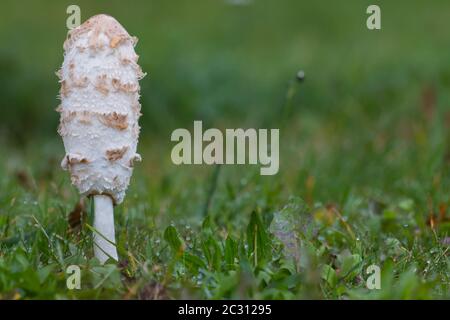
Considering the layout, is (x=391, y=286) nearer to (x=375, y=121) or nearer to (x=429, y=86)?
(x=375, y=121)

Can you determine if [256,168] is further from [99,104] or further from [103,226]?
[99,104]

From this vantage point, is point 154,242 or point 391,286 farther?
point 154,242

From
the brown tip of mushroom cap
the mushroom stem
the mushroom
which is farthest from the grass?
the brown tip of mushroom cap

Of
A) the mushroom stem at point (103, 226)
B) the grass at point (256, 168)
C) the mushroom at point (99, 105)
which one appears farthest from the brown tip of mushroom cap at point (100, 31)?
the grass at point (256, 168)

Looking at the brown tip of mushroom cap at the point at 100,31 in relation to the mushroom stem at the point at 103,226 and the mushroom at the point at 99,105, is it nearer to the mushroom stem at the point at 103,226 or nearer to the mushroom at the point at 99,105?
the mushroom at the point at 99,105

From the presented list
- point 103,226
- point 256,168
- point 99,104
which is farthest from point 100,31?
point 256,168

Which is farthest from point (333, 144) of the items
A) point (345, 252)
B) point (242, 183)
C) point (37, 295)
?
point (37, 295)
